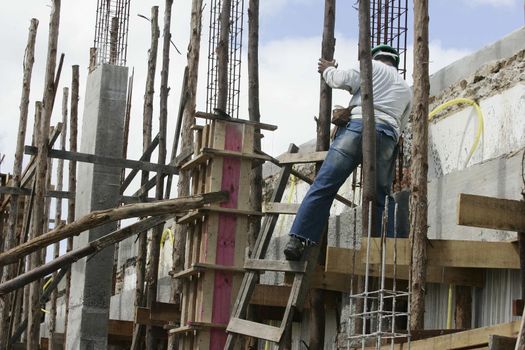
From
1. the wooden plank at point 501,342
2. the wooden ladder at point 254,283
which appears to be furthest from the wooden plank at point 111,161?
the wooden plank at point 501,342

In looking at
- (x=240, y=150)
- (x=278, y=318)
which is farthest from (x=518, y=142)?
(x=278, y=318)

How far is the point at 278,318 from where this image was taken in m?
12.8

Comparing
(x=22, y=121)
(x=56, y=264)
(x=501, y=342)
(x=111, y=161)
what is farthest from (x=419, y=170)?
(x=22, y=121)

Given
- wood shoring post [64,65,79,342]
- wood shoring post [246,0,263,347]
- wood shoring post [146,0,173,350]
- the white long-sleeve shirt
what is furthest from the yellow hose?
wood shoring post [64,65,79,342]

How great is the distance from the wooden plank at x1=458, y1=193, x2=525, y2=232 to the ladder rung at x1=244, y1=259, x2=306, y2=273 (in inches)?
94.1

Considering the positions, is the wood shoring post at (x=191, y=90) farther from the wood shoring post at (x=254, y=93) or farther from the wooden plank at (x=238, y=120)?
the wooden plank at (x=238, y=120)

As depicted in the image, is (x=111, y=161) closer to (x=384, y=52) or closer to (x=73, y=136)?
(x=384, y=52)

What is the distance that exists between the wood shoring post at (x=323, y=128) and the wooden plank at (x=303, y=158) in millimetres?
187

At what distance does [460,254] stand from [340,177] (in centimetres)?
119

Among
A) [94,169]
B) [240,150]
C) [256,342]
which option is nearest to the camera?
[240,150]

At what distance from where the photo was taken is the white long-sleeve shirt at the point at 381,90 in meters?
10.0

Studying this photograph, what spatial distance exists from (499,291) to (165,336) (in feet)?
25.5

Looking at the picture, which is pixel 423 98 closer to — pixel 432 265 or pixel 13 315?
pixel 432 265

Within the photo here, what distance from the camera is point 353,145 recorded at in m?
9.83
